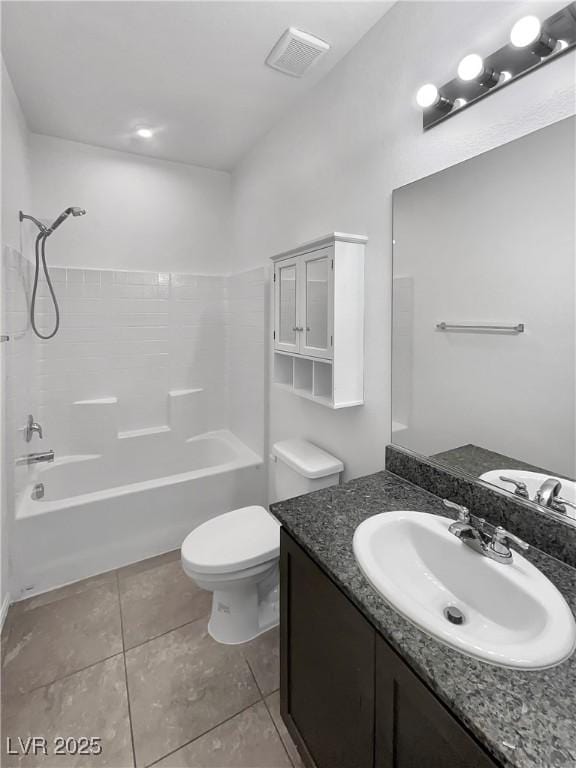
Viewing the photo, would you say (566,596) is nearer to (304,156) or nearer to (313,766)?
(313,766)

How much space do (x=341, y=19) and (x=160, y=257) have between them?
192cm

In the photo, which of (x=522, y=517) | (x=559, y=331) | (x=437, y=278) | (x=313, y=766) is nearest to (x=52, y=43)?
(x=437, y=278)

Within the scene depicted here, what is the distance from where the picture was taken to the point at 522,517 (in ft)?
3.50

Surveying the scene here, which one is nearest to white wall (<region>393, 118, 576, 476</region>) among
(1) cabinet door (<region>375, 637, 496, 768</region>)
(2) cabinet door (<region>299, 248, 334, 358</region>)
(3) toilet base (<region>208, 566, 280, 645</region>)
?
(2) cabinet door (<region>299, 248, 334, 358</region>)

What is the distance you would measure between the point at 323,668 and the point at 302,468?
0.89 meters

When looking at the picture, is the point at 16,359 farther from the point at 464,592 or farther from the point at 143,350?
the point at 464,592

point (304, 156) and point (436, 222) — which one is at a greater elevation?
point (304, 156)

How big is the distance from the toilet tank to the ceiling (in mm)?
1877

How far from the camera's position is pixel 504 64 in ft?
3.64

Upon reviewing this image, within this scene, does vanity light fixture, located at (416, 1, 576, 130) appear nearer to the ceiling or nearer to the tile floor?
the ceiling

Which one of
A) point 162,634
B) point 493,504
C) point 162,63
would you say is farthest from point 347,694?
point 162,63

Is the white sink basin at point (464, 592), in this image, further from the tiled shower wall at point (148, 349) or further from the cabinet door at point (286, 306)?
the tiled shower wall at point (148, 349)

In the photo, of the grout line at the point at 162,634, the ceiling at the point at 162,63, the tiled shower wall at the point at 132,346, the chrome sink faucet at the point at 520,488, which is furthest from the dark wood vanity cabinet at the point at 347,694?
the tiled shower wall at the point at 132,346

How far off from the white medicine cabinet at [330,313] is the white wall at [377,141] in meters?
0.06
